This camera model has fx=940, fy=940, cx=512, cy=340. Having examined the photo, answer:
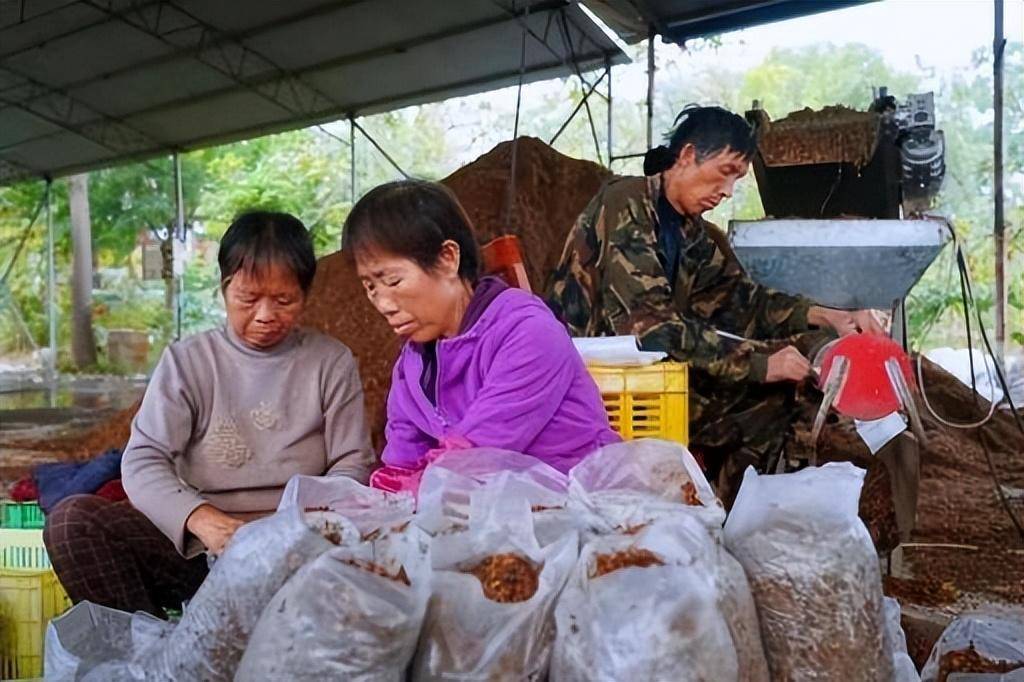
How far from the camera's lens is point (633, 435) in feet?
5.44

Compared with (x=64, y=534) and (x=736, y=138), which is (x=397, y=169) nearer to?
(x=736, y=138)

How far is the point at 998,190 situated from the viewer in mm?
1986

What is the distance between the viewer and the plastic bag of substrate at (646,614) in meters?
0.84

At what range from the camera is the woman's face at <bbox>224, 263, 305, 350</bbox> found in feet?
4.66

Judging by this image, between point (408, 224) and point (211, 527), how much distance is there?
498 millimetres

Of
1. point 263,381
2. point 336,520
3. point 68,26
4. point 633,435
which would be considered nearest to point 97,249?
point 68,26

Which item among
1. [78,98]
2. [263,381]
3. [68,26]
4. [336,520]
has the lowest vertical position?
[336,520]

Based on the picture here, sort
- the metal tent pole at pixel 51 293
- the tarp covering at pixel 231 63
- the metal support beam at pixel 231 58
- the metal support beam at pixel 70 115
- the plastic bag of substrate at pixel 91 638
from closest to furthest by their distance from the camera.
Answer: the plastic bag of substrate at pixel 91 638 < the tarp covering at pixel 231 63 < the metal support beam at pixel 231 58 < the metal support beam at pixel 70 115 < the metal tent pole at pixel 51 293

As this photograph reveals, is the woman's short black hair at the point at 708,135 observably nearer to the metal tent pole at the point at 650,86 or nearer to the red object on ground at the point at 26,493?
the metal tent pole at the point at 650,86

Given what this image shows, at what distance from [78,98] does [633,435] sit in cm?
190

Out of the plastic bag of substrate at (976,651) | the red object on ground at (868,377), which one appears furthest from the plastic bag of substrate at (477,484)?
the red object on ground at (868,377)

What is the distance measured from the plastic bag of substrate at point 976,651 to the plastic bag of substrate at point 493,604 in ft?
2.08

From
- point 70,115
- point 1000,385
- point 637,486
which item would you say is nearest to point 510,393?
point 637,486

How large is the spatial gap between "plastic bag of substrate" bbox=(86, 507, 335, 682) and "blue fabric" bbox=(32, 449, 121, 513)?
0.65 meters
